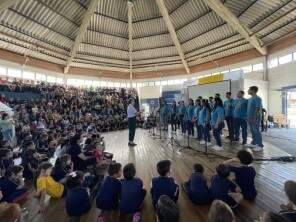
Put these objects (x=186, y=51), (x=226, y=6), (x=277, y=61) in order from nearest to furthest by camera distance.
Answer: (x=226, y=6)
(x=277, y=61)
(x=186, y=51)

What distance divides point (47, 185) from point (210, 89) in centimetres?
1088

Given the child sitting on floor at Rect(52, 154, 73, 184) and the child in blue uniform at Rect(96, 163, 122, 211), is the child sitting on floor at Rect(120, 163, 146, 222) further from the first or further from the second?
the child sitting on floor at Rect(52, 154, 73, 184)

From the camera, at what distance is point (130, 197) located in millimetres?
3252

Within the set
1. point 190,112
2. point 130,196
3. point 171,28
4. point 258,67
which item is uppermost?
point 171,28

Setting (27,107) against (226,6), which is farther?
(226,6)

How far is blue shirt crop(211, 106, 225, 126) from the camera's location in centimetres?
Result: 707

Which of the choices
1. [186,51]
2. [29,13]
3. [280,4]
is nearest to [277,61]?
[280,4]

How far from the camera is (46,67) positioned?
60.1ft

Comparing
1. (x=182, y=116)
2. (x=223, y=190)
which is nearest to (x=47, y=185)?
(x=223, y=190)

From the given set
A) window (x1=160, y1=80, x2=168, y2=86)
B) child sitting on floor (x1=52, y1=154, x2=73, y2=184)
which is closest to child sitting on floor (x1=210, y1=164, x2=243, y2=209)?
child sitting on floor (x1=52, y1=154, x2=73, y2=184)

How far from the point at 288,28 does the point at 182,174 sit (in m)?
12.7

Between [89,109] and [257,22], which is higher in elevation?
[257,22]

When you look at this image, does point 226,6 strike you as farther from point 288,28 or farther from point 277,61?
point 277,61

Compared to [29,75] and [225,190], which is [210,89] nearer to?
[225,190]
